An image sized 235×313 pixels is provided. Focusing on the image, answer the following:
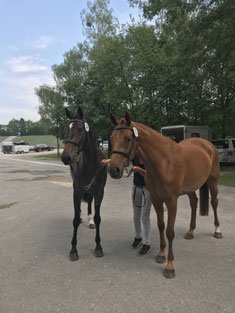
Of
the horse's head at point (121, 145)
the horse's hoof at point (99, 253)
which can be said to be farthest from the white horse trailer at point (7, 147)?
the horse's head at point (121, 145)

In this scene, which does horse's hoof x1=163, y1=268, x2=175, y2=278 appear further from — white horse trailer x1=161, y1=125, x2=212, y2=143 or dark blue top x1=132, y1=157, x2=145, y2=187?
white horse trailer x1=161, y1=125, x2=212, y2=143

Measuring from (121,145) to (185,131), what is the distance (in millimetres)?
12693

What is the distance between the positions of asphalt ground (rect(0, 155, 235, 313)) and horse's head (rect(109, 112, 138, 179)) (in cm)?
144

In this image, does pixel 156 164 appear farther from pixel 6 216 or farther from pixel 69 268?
pixel 6 216

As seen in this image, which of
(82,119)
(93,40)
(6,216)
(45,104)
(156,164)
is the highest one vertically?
(93,40)

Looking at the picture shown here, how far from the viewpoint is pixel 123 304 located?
7.84ft

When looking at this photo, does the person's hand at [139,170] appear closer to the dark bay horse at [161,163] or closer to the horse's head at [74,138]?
the dark bay horse at [161,163]

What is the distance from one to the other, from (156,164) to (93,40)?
26.3 meters

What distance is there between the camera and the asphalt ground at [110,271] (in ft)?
7.91

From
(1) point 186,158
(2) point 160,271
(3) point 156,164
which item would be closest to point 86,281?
(2) point 160,271

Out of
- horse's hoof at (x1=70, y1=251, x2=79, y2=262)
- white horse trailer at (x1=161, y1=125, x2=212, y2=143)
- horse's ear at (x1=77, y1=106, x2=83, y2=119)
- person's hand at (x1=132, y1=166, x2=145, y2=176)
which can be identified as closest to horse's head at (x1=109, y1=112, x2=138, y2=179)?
person's hand at (x1=132, y1=166, x2=145, y2=176)

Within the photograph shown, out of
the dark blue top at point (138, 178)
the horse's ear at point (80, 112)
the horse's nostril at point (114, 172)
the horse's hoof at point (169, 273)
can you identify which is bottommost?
the horse's hoof at point (169, 273)

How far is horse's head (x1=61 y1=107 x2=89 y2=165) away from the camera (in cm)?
327

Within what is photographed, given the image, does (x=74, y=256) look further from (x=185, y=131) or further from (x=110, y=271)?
(x=185, y=131)
